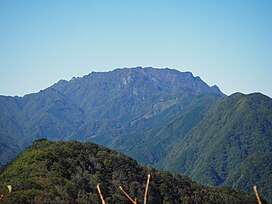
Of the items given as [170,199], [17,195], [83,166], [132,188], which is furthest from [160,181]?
[17,195]

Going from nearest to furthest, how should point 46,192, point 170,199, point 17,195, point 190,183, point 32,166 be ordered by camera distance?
1. point 17,195
2. point 46,192
3. point 32,166
4. point 170,199
5. point 190,183

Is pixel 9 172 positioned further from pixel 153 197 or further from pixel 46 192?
pixel 153 197

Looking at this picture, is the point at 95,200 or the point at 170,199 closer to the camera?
the point at 95,200

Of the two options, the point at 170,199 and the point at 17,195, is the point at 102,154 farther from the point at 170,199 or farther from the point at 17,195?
the point at 17,195

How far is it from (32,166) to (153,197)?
1288 inches

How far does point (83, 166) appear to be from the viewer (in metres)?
101

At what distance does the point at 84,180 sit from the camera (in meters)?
90.9

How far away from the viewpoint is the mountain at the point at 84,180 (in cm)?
7194

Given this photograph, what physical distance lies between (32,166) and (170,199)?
39475 mm

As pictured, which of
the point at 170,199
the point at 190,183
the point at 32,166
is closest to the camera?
the point at 32,166

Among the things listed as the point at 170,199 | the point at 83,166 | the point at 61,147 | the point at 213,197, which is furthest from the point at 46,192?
the point at 213,197

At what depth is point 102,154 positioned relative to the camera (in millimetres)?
116562

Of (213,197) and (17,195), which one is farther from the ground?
(17,195)

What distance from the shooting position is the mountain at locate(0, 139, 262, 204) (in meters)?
71.9
